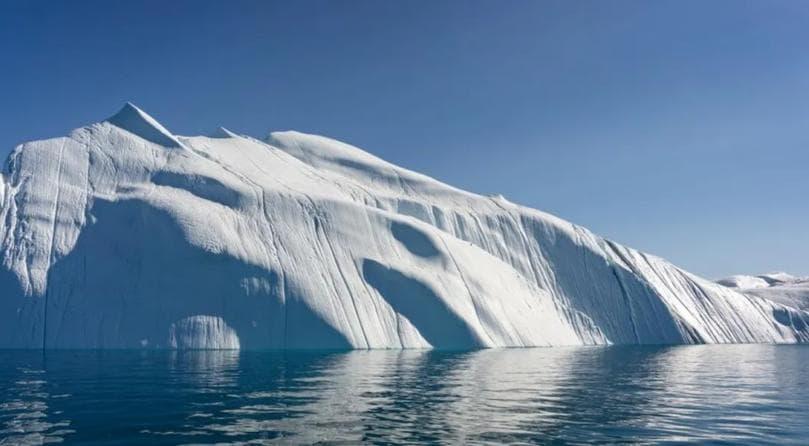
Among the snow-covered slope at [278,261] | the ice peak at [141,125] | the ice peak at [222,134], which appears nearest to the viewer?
the snow-covered slope at [278,261]

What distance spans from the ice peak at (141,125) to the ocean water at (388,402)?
24.2 metres

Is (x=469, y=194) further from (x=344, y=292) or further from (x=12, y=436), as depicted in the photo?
(x=12, y=436)

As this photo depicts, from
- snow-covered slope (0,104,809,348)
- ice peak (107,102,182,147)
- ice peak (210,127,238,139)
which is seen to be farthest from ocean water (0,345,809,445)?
ice peak (210,127,238,139)

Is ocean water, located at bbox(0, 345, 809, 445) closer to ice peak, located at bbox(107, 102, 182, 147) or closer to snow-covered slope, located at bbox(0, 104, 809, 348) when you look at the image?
snow-covered slope, located at bbox(0, 104, 809, 348)

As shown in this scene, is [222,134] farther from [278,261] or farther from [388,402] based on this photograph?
[388,402]

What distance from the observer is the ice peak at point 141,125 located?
49.4 metres

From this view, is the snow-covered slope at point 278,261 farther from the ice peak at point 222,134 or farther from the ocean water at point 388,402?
the ocean water at point 388,402

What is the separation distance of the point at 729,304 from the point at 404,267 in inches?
1497

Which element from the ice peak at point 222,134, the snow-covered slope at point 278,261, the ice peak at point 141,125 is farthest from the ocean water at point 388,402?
the ice peak at point 222,134

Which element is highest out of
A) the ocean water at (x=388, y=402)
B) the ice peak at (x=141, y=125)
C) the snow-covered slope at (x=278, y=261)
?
the ice peak at (x=141, y=125)

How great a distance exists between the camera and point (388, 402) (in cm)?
1656

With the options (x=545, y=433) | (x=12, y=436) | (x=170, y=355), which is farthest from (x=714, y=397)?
(x=170, y=355)

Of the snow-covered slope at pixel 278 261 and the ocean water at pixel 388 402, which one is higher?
the snow-covered slope at pixel 278 261

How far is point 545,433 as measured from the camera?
12.8m
